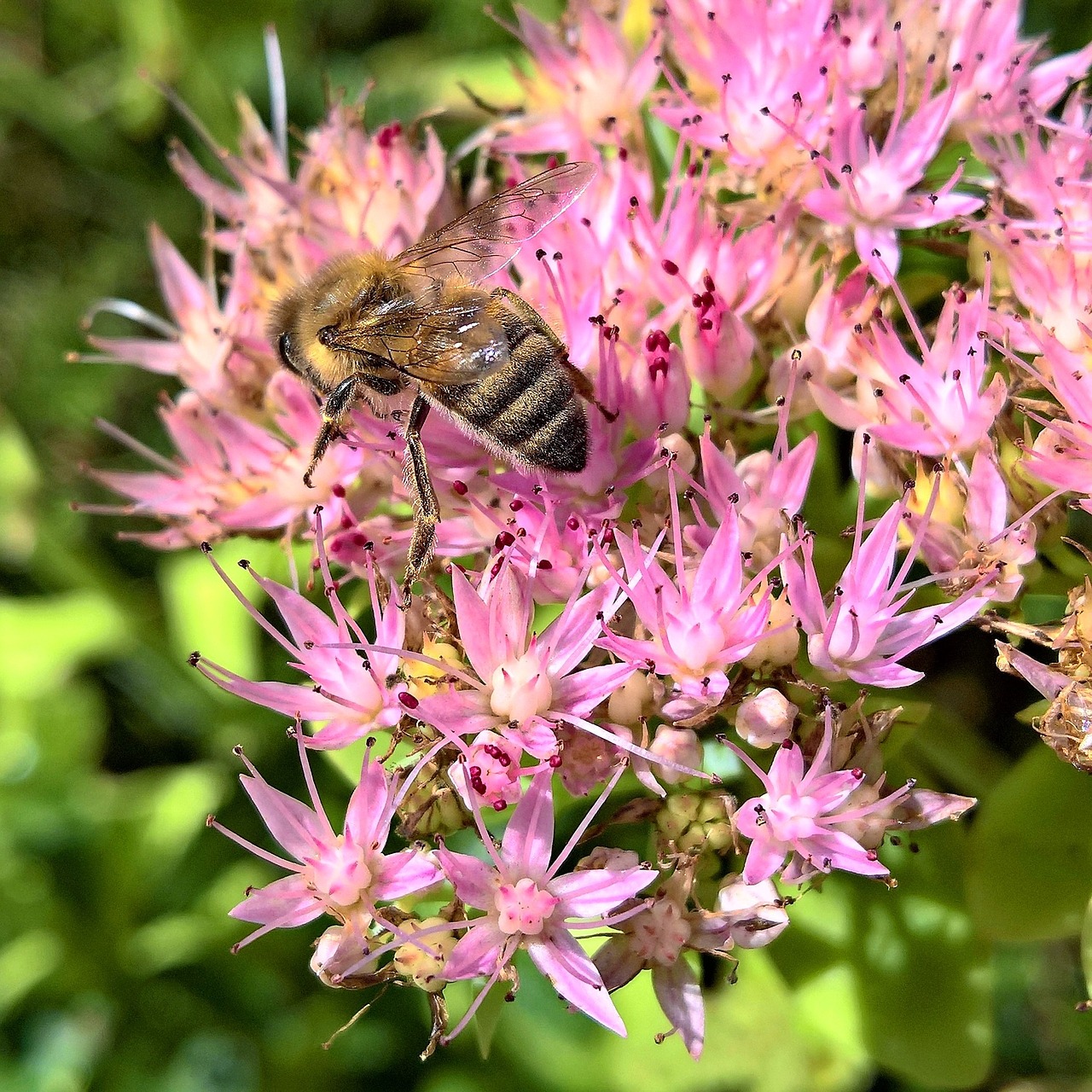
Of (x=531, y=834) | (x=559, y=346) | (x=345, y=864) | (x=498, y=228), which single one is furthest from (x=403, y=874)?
(x=498, y=228)

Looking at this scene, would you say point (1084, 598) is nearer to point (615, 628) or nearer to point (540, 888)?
point (615, 628)

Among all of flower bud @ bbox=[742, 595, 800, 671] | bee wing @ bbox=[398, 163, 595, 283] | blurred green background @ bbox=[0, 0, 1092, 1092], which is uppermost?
bee wing @ bbox=[398, 163, 595, 283]

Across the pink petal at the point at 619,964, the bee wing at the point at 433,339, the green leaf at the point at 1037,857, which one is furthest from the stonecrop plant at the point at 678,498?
the green leaf at the point at 1037,857

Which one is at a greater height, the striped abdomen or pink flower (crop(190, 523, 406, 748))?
the striped abdomen

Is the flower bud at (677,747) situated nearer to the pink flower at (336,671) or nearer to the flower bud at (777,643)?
the flower bud at (777,643)

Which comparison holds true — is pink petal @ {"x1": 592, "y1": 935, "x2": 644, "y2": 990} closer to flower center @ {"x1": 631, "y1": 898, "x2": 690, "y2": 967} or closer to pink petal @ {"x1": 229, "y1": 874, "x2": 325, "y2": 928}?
flower center @ {"x1": 631, "y1": 898, "x2": 690, "y2": 967}

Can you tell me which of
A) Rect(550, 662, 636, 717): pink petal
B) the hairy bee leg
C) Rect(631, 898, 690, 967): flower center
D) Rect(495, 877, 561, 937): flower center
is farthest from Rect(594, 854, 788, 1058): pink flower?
the hairy bee leg

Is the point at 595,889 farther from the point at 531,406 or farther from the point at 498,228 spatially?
the point at 498,228
